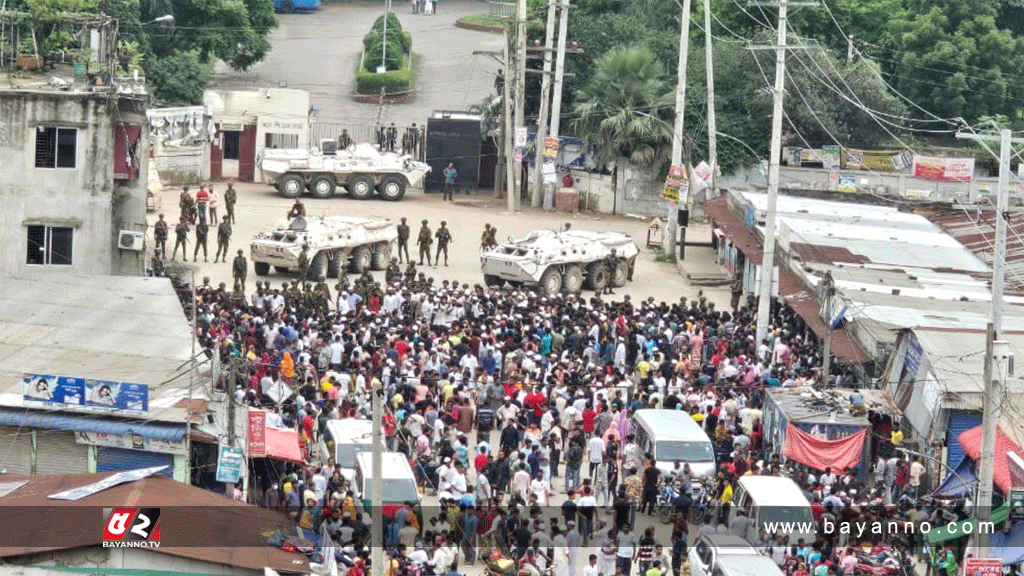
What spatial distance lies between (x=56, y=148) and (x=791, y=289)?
1547 cm

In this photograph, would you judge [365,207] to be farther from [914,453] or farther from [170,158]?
[914,453]

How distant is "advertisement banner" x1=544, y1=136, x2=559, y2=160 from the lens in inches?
2499

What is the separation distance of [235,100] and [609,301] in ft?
66.4

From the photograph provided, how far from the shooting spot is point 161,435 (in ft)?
105

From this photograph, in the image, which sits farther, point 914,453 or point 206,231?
point 206,231

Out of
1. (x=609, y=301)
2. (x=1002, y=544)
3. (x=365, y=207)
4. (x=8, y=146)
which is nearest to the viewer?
(x=1002, y=544)

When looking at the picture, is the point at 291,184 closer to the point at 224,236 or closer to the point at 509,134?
the point at 509,134

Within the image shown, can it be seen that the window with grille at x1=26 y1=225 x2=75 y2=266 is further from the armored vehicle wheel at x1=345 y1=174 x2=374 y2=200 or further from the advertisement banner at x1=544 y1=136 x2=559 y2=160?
the advertisement banner at x1=544 y1=136 x2=559 y2=160

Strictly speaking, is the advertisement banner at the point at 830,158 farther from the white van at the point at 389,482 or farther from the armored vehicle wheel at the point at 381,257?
the white van at the point at 389,482

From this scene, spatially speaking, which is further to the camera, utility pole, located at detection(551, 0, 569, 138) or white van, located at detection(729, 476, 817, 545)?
utility pole, located at detection(551, 0, 569, 138)

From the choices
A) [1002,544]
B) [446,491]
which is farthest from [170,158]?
[1002,544]

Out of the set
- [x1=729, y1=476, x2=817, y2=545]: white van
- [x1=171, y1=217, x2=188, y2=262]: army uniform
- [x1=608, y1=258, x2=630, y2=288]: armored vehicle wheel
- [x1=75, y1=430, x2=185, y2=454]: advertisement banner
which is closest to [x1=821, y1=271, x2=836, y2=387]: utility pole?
[x1=729, y1=476, x2=817, y2=545]: white van

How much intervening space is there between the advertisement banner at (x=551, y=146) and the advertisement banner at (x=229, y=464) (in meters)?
33.2

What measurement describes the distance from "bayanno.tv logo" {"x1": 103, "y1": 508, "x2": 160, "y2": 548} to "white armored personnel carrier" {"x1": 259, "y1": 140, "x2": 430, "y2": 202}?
115 feet
